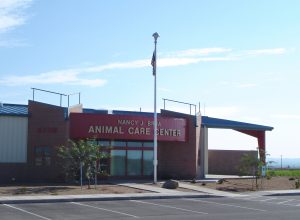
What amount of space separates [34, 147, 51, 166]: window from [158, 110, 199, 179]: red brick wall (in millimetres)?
7905

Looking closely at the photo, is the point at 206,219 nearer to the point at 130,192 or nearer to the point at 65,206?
the point at 65,206

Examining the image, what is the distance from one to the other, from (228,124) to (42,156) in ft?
46.6

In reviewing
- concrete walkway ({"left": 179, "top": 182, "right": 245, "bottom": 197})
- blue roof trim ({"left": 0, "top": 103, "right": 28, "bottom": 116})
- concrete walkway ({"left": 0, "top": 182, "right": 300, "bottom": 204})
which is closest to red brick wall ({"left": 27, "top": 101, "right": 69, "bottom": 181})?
blue roof trim ({"left": 0, "top": 103, "right": 28, "bottom": 116})

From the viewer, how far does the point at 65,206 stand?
21.3 meters

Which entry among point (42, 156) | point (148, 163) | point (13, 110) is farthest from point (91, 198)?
point (13, 110)

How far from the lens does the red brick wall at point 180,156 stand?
124 ft

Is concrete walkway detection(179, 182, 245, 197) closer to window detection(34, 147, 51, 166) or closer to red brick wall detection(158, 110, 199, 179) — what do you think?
red brick wall detection(158, 110, 199, 179)

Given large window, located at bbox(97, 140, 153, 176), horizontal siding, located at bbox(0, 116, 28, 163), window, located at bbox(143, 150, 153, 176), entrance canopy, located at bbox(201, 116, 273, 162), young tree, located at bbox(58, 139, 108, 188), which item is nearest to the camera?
young tree, located at bbox(58, 139, 108, 188)

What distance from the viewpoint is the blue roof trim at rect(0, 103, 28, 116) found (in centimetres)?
3488

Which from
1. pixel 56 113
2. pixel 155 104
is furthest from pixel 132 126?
pixel 56 113

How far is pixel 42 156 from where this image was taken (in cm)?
3475

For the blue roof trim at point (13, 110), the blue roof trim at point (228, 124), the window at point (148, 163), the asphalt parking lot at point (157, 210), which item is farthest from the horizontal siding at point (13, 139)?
the asphalt parking lot at point (157, 210)

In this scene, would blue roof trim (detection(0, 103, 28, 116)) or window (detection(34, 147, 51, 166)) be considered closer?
window (detection(34, 147, 51, 166))

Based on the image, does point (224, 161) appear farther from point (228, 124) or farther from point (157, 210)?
point (157, 210)
